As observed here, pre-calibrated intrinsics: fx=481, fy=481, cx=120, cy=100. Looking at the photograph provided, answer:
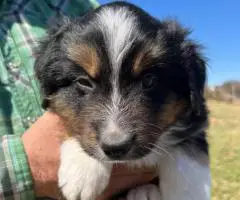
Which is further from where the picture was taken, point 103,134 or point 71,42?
point 71,42

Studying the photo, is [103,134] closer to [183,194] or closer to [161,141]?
[161,141]

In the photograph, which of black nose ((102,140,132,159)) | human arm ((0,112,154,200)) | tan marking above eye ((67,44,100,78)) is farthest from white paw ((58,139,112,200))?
tan marking above eye ((67,44,100,78))

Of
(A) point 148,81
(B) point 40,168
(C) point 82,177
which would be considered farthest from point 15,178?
(A) point 148,81

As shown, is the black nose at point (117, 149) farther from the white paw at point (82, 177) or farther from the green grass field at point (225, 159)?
the green grass field at point (225, 159)

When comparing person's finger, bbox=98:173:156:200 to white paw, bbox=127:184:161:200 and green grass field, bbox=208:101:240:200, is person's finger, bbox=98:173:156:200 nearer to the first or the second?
white paw, bbox=127:184:161:200

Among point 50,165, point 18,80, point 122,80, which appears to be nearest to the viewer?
point 122,80

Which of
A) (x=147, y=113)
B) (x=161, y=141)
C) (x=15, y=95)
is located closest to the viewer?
(x=147, y=113)

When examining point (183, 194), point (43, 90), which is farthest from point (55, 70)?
point (183, 194)

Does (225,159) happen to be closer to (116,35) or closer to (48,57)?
(48,57)

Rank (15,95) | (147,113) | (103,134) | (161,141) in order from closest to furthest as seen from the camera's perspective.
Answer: (103,134) < (147,113) < (161,141) < (15,95)
